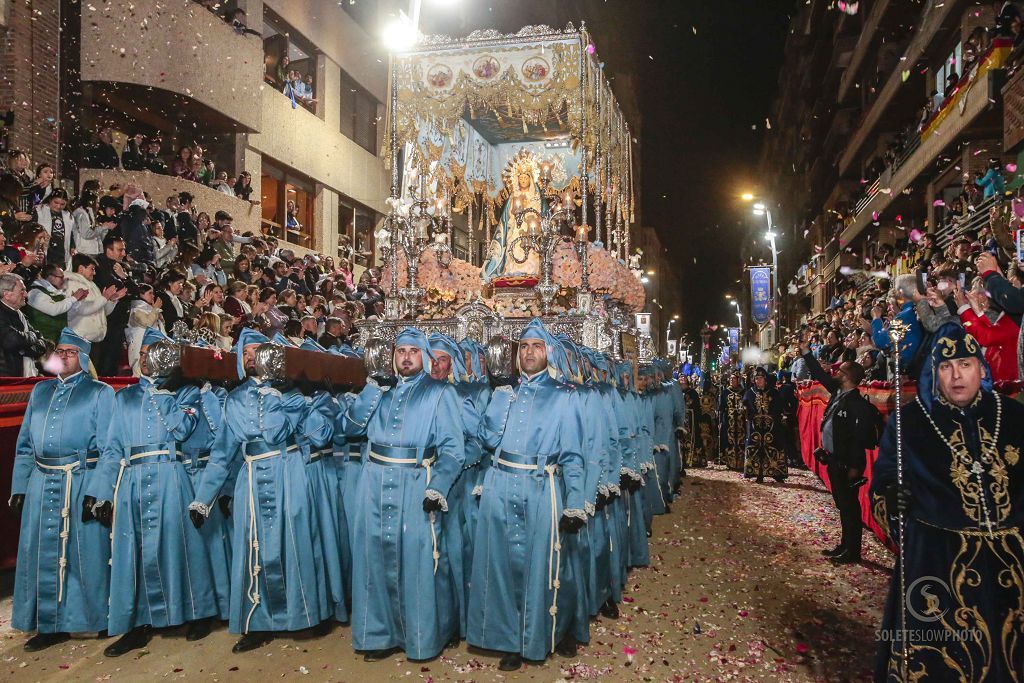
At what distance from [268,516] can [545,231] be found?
5.86m

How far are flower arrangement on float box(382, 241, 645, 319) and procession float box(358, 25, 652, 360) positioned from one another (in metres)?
0.02

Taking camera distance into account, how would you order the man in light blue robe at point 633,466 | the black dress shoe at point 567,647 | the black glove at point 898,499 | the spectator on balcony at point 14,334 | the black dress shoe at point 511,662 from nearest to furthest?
the black glove at point 898,499, the black dress shoe at point 511,662, the black dress shoe at point 567,647, the man in light blue robe at point 633,466, the spectator on balcony at point 14,334

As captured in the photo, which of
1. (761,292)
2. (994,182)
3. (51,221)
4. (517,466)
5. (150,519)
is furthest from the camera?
(761,292)

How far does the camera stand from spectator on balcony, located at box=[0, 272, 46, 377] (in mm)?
7312

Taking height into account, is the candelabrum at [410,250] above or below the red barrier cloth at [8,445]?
above

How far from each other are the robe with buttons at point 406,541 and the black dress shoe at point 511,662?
0.49 m

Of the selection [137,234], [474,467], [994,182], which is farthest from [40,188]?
[994,182]

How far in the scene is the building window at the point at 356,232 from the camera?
22.6 meters

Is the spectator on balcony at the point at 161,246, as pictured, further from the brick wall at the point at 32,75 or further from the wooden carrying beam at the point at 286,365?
the wooden carrying beam at the point at 286,365

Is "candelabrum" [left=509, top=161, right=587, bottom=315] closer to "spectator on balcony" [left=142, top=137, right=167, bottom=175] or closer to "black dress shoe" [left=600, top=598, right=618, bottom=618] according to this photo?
"black dress shoe" [left=600, top=598, right=618, bottom=618]

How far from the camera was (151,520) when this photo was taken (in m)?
5.38

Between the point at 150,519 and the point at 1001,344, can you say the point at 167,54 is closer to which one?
the point at 150,519

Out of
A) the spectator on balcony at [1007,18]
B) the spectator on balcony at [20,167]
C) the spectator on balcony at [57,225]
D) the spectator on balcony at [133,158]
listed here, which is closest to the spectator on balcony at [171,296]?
the spectator on balcony at [57,225]

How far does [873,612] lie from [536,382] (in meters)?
3.66
